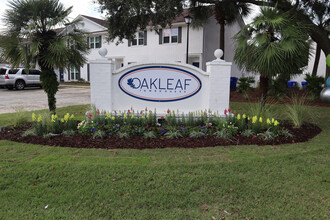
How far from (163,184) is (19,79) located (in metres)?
19.4

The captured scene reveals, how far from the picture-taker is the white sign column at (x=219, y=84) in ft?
20.7

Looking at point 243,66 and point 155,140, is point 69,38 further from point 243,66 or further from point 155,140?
point 243,66

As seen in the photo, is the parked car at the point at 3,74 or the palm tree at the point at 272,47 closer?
the palm tree at the point at 272,47

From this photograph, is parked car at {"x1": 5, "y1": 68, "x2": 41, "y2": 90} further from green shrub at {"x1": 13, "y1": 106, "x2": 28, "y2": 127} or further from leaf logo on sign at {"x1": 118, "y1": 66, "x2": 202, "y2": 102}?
leaf logo on sign at {"x1": 118, "y1": 66, "x2": 202, "y2": 102}

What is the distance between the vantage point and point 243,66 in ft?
26.1

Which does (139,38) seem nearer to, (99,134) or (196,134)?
(99,134)

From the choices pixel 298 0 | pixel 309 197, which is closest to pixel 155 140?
pixel 309 197

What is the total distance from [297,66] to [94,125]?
5.75m

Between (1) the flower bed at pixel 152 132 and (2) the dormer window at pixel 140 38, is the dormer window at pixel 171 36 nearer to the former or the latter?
(2) the dormer window at pixel 140 38

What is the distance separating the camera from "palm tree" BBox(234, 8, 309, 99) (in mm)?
6844

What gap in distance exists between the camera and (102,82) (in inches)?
249

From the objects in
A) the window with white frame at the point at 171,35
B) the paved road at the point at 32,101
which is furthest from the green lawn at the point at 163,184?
the window with white frame at the point at 171,35

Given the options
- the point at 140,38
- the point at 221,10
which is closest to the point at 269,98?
the point at 221,10

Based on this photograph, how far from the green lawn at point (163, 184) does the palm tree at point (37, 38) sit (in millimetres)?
2961
